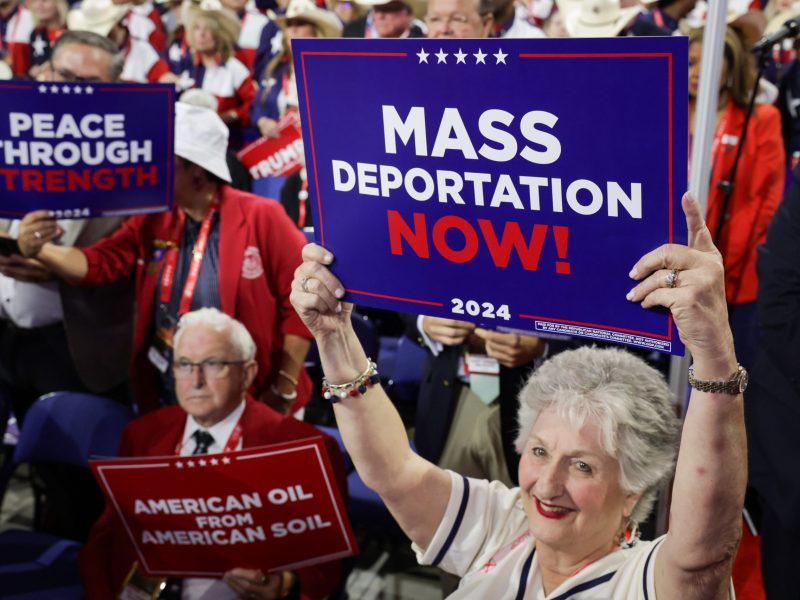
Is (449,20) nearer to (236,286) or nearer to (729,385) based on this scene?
(236,286)

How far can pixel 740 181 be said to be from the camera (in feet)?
11.2

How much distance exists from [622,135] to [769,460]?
3.58 feet

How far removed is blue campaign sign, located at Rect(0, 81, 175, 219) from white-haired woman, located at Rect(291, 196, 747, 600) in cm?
134

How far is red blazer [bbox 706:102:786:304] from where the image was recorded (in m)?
3.38

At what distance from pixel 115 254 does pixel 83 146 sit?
0.60 metres

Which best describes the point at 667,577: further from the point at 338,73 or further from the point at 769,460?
the point at 338,73

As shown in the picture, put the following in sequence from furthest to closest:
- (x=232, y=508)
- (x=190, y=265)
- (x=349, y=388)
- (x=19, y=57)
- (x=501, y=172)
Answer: (x=19, y=57), (x=190, y=265), (x=232, y=508), (x=349, y=388), (x=501, y=172)

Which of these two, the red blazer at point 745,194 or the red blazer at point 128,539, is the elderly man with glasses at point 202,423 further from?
the red blazer at point 745,194

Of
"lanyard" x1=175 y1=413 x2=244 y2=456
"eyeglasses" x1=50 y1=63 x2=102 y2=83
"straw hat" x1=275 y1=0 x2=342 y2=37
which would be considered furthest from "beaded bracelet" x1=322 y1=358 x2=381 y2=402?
"straw hat" x1=275 y1=0 x2=342 y2=37

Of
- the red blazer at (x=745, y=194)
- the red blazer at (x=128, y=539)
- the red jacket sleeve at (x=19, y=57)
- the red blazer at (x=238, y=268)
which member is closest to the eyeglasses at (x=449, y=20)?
the red blazer at (x=238, y=268)

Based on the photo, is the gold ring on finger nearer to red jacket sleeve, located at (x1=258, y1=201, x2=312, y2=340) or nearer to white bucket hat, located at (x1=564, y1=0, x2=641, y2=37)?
red jacket sleeve, located at (x1=258, y1=201, x2=312, y2=340)

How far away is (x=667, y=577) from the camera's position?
1.45 metres

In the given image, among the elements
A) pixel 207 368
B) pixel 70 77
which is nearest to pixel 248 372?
pixel 207 368

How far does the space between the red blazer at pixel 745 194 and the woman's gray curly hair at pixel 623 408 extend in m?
1.80
